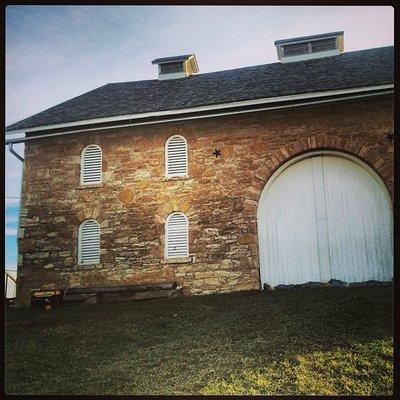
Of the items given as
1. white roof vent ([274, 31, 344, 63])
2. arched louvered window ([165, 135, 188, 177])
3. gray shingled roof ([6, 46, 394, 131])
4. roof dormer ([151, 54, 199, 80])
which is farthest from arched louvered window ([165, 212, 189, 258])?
white roof vent ([274, 31, 344, 63])

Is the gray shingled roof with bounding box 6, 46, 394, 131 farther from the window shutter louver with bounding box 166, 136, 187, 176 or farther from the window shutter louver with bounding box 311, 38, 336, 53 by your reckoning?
the window shutter louver with bounding box 166, 136, 187, 176

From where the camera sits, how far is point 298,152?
11094mm

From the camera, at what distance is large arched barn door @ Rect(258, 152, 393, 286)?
10.6 metres

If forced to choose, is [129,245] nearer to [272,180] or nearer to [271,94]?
[272,180]

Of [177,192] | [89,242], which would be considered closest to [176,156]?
[177,192]

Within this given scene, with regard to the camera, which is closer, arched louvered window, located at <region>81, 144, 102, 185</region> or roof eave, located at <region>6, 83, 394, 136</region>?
roof eave, located at <region>6, 83, 394, 136</region>

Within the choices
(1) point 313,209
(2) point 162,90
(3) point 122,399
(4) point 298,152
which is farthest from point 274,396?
(2) point 162,90

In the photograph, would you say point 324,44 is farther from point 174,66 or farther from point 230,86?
point 174,66

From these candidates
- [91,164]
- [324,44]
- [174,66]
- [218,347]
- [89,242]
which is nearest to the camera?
[218,347]

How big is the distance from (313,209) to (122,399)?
6.57 metres

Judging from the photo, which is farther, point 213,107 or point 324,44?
point 324,44

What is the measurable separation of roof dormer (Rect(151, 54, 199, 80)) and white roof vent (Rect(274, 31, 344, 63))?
10.3 ft

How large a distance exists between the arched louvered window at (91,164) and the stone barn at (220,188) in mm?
30

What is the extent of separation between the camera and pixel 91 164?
1230cm
